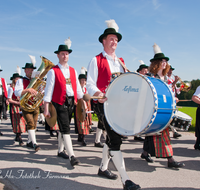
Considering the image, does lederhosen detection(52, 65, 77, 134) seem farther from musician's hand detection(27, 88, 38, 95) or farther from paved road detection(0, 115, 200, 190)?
musician's hand detection(27, 88, 38, 95)

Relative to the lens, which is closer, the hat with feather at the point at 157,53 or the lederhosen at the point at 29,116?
the hat with feather at the point at 157,53

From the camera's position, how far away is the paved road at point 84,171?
9.31 feet

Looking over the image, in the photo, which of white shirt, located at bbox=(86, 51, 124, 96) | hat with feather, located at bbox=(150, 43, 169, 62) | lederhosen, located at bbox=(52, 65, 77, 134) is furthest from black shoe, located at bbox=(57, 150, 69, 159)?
hat with feather, located at bbox=(150, 43, 169, 62)

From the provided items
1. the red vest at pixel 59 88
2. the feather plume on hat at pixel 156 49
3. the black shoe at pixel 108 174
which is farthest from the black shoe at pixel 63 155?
the feather plume on hat at pixel 156 49

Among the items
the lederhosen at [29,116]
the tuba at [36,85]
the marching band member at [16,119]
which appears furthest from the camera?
the marching band member at [16,119]

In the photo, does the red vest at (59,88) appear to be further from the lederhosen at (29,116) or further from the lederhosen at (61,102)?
the lederhosen at (29,116)

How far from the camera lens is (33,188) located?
2.75 metres

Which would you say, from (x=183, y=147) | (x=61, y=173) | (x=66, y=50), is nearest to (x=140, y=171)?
(x=61, y=173)

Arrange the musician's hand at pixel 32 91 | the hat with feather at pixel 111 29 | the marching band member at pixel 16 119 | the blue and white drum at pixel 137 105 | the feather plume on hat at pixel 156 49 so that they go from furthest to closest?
the marching band member at pixel 16 119, the musician's hand at pixel 32 91, the feather plume on hat at pixel 156 49, the hat with feather at pixel 111 29, the blue and white drum at pixel 137 105

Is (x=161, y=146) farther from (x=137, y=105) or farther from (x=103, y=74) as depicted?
(x=103, y=74)

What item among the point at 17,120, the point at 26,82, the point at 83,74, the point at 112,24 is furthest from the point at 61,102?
the point at 83,74

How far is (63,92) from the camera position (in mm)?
3885

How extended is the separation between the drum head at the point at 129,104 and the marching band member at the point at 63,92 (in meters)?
1.33

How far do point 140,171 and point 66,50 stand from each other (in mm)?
2617
